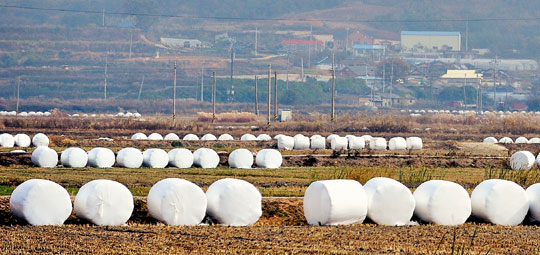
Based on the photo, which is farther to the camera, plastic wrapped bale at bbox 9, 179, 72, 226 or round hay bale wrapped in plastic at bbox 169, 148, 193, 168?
round hay bale wrapped in plastic at bbox 169, 148, 193, 168

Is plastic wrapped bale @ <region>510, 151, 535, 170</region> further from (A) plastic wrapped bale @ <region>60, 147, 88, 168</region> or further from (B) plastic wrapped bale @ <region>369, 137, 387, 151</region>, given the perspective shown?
(A) plastic wrapped bale @ <region>60, 147, 88, 168</region>

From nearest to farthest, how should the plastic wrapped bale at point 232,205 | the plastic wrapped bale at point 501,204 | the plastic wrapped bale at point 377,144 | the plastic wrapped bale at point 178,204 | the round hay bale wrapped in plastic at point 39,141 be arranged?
the plastic wrapped bale at point 178,204 < the plastic wrapped bale at point 232,205 < the plastic wrapped bale at point 501,204 < the round hay bale wrapped in plastic at point 39,141 < the plastic wrapped bale at point 377,144

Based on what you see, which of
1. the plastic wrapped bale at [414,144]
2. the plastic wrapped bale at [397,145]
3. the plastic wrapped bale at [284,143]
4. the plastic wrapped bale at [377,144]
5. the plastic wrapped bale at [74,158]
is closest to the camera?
the plastic wrapped bale at [74,158]

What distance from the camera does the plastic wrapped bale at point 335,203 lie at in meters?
24.5

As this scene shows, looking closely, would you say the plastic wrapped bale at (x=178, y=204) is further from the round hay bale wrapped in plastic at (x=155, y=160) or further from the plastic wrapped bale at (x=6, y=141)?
the plastic wrapped bale at (x=6, y=141)

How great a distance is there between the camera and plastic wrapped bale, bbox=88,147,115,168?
45.7 meters

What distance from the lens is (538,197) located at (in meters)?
27.1

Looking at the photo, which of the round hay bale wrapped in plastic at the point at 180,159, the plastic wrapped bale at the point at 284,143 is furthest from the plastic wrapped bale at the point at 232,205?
the plastic wrapped bale at the point at 284,143

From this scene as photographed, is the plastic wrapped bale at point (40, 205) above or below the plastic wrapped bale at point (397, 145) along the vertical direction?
above

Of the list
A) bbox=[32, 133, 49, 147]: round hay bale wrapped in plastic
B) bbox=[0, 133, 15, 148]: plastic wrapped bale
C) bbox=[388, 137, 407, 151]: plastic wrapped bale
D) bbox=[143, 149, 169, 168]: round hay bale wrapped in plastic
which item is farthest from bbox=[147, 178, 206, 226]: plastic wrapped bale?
bbox=[388, 137, 407, 151]: plastic wrapped bale

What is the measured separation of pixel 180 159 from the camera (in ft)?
154

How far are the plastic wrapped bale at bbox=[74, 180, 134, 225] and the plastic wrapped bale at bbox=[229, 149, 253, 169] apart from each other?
22.0m

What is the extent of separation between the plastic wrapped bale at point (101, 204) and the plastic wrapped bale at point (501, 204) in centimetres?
900

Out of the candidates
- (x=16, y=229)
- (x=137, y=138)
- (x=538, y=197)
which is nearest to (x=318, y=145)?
(x=137, y=138)
